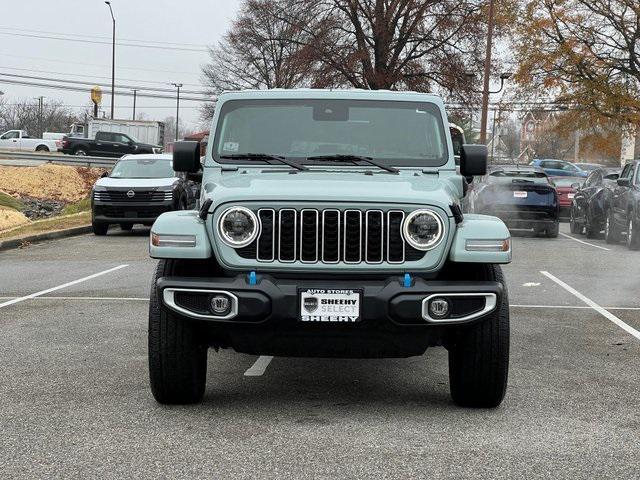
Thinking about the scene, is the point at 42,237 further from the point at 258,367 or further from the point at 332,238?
the point at 332,238

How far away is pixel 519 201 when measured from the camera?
73.6 ft

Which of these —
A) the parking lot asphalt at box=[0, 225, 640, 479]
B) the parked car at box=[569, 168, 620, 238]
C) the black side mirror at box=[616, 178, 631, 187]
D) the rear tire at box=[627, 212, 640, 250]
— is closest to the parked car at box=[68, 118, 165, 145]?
the parked car at box=[569, 168, 620, 238]

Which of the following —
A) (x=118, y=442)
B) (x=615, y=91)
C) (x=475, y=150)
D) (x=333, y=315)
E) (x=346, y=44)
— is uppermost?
(x=346, y=44)

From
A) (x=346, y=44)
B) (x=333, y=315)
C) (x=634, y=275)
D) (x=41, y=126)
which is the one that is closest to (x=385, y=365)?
(x=333, y=315)

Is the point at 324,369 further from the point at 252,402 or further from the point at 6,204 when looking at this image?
the point at 6,204

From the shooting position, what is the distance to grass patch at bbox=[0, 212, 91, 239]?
19772 mm

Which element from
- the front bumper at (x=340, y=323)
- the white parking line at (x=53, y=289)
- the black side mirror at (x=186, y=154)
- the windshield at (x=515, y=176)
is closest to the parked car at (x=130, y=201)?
the white parking line at (x=53, y=289)

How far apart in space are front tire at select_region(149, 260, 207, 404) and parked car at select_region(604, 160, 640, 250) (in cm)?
1465

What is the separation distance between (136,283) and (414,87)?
3460 cm

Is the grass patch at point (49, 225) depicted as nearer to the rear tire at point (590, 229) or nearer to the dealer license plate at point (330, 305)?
the rear tire at point (590, 229)

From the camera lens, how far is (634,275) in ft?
47.8

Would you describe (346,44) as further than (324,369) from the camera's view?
Yes

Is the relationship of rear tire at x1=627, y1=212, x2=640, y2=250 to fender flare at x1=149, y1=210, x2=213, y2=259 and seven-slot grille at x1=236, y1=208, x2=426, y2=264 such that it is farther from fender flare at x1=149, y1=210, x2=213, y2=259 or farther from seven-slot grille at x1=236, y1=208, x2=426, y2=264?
fender flare at x1=149, y1=210, x2=213, y2=259

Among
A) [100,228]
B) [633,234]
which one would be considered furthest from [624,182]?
[100,228]
